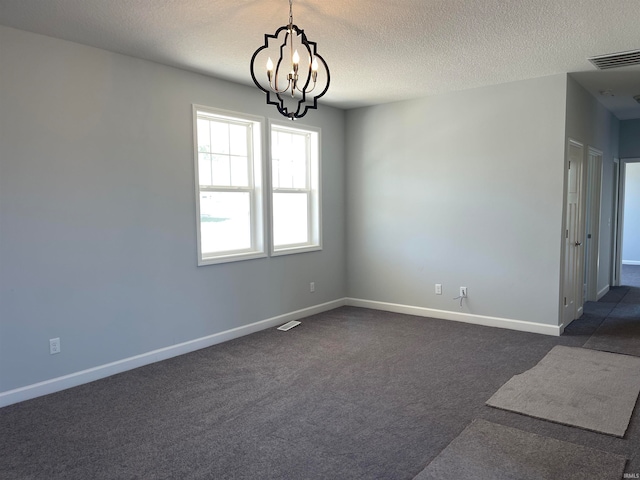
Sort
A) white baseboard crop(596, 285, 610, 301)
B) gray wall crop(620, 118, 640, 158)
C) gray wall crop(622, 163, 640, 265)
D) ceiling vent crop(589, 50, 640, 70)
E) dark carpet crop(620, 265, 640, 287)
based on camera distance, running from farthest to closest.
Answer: gray wall crop(622, 163, 640, 265) → dark carpet crop(620, 265, 640, 287) → gray wall crop(620, 118, 640, 158) → white baseboard crop(596, 285, 610, 301) → ceiling vent crop(589, 50, 640, 70)

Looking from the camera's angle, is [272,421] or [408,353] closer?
[272,421]

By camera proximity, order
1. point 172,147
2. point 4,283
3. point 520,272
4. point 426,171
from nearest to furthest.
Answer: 1. point 4,283
2. point 172,147
3. point 520,272
4. point 426,171

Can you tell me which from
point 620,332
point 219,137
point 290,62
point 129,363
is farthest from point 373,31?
point 620,332

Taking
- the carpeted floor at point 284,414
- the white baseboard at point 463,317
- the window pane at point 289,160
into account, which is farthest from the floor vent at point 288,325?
the window pane at point 289,160

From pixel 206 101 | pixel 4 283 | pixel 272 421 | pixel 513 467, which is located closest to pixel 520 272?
pixel 513 467

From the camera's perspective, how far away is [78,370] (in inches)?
138

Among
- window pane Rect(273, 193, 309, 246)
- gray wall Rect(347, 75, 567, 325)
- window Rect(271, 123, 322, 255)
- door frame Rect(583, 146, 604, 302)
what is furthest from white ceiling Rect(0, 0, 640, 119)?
door frame Rect(583, 146, 604, 302)

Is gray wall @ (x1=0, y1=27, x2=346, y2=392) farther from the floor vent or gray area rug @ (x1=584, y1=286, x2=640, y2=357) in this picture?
gray area rug @ (x1=584, y1=286, x2=640, y2=357)

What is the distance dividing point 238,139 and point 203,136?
1.43 feet

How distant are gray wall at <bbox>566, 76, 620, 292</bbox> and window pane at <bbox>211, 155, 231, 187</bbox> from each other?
3418 millimetres

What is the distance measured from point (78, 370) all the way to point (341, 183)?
3.76 meters

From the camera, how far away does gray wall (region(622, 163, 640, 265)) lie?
30.8 ft

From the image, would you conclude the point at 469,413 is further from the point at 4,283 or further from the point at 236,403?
the point at 4,283

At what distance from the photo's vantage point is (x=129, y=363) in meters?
3.80
